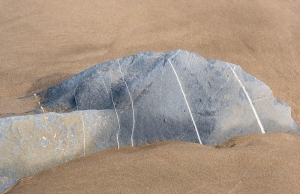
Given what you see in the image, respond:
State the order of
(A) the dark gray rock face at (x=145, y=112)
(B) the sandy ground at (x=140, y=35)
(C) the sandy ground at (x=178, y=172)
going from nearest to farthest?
1. (C) the sandy ground at (x=178, y=172)
2. (A) the dark gray rock face at (x=145, y=112)
3. (B) the sandy ground at (x=140, y=35)

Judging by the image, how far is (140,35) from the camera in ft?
25.5

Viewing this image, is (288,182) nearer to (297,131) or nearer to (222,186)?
(222,186)

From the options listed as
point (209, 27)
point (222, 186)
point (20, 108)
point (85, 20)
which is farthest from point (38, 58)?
point (222, 186)

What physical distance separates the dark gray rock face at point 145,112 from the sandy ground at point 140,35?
1.42 metres

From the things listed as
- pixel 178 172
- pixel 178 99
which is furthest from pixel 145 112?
pixel 178 172

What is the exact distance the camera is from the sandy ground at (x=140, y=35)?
6.53 m

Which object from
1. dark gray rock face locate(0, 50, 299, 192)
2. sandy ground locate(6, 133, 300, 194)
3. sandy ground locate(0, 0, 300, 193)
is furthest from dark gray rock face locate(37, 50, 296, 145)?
sandy ground locate(0, 0, 300, 193)

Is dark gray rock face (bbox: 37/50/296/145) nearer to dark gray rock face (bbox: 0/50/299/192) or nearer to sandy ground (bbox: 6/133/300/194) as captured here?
dark gray rock face (bbox: 0/50/299/192)

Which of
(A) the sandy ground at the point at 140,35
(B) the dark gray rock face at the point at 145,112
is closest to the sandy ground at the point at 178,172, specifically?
(B) the dark gray rock face at the point at 145,112

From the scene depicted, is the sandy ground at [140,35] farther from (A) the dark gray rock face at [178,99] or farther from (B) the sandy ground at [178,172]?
(B) the sandy ground at [178,172]

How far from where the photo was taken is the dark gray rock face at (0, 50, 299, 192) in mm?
3547

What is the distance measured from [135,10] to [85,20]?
1.21m

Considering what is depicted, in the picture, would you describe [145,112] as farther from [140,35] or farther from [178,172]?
[140,35]

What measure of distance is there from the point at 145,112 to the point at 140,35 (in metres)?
4.03
